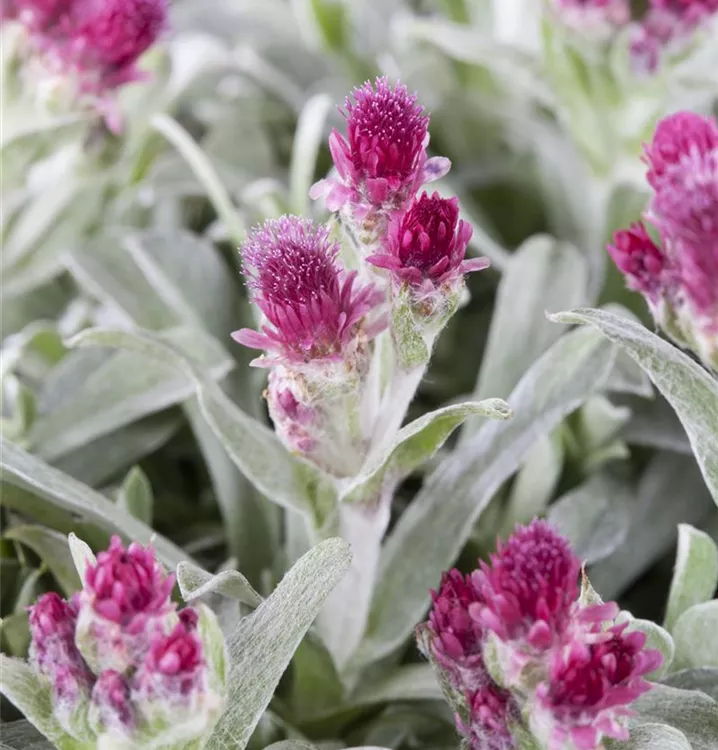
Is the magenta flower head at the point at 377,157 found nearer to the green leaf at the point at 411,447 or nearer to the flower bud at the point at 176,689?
the green leaf at the point at 411,447

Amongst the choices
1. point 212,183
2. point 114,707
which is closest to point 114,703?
point 114,707

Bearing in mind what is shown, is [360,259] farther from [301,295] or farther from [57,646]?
[57,646]

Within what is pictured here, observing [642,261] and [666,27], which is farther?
[666,27]

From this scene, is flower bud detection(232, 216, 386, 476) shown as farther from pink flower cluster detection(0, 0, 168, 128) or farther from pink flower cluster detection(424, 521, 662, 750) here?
pink flower cluster detection(0, 0, 168, 128)

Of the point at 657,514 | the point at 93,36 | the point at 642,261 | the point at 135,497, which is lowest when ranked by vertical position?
the point at 657,514

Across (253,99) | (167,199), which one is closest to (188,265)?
(167,199)

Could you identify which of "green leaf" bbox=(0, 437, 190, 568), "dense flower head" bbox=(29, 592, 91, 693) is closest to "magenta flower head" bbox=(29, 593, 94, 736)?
"dense flower head" bbox=(29, 592, 91, 693)

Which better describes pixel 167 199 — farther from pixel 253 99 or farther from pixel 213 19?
pixel 213 19
